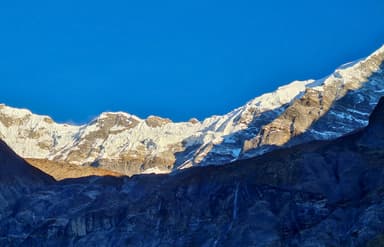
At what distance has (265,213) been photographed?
149625 mm

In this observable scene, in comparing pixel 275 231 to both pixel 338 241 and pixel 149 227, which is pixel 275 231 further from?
pixel 149 227

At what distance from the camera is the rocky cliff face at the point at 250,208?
13825 cm

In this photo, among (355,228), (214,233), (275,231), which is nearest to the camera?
(355,228)

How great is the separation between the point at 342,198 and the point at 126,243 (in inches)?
1599

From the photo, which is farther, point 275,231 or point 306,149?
point 306,149

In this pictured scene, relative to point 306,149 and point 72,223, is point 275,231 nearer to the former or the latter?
point 306,149

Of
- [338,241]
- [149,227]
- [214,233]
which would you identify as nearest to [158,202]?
[149,227]

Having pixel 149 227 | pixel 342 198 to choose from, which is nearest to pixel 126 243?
pixel 149 227

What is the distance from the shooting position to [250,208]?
505 ft

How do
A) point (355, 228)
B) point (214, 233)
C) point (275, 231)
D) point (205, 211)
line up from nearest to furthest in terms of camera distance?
point (355, 228) → point (275, 231) → point (214, 233) → point (205, 211)

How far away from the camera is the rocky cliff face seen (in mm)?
138250

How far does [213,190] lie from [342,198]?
3089 centimetres

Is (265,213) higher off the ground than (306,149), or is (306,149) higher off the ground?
(306,149)

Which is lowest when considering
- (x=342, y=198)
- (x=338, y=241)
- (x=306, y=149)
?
(x=338, y=241)
